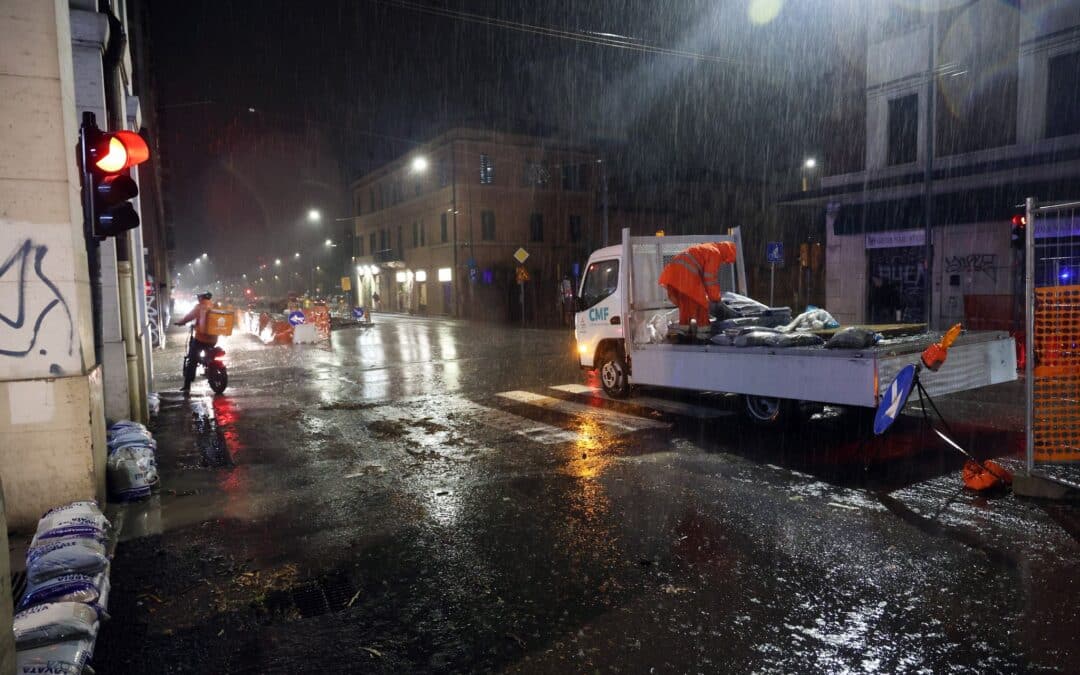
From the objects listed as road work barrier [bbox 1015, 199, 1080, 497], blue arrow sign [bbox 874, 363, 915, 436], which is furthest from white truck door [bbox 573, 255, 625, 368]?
road work barrier [bbox 1015, 199, 1080, 497]

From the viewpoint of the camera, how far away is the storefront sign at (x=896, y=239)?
20328 millimetres

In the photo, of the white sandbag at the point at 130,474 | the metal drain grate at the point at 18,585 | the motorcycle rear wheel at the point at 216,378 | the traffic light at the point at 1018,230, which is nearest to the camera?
the metal drain grate at the point at 18,585

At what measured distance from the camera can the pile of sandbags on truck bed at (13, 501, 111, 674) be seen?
316 centimetres

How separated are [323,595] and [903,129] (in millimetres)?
22898

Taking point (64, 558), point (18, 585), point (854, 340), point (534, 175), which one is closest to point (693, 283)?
point (854, 340)

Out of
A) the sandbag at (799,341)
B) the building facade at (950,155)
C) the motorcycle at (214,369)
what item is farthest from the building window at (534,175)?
the sandbag at (799,341)

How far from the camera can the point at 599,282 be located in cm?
1098

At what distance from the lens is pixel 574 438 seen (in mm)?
8250

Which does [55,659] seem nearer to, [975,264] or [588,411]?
[588,411]

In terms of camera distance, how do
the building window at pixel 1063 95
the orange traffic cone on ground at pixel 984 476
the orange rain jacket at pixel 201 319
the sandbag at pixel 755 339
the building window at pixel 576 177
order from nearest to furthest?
the orange traffic cone on ground at pixel 984 476
the sandbag at pixel 755 339
the orange rain jacket at pixel 201 319
the building window at pixel 1063 95
the building window at pixel 576 177

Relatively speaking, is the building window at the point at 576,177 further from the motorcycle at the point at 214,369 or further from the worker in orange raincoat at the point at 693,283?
the worker in orange raincoat at the point at 693,283

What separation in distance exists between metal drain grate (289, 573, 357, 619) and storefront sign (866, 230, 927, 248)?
20.5 meters

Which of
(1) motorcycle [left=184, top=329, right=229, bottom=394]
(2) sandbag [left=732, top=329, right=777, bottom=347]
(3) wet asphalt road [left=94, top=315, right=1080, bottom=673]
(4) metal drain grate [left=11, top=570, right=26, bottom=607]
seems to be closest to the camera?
(3) wet asphalt road [left=94, top=315, right=1080, bottom=673]

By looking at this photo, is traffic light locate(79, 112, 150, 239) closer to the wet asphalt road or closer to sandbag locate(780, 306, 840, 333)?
the wet asphalt road
